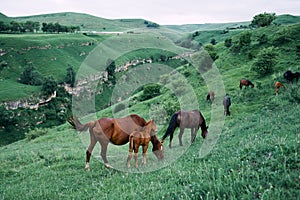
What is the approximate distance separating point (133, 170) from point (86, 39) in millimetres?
149369

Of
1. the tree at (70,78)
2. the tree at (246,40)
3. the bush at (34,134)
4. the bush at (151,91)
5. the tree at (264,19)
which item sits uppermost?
the tree at (264,19)

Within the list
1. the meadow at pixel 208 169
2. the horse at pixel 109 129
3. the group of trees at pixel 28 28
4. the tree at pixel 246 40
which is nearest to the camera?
the meadow at pixel 208 169

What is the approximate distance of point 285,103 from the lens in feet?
65.6

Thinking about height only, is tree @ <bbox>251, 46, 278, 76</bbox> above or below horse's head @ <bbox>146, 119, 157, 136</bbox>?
above

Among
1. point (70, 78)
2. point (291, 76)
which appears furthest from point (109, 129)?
point (70, 78)

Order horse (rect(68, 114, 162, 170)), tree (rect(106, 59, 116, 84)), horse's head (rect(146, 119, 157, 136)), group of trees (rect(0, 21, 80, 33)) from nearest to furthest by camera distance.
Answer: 1. horse (rect(68, 114, 162, 170))
2. horse's head (rect(146, 119, 157, 136))
3. tree (rect(106, 59, 116, 84))
4. group of trees (rect(0, 21, 80, 33))

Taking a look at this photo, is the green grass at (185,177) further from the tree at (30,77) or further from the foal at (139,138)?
the tree at (30,77)

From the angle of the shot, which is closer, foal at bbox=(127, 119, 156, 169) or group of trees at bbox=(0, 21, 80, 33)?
foal at bbox=(127, 119, 156, 169)

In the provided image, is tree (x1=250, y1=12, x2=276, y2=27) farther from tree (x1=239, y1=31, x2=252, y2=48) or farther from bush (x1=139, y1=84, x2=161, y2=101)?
bush (x1=139, y1=84, x2=161, y2=101)

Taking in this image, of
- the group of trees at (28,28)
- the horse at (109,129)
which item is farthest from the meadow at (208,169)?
the group of trees at (28,28)

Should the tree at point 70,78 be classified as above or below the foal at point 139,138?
below

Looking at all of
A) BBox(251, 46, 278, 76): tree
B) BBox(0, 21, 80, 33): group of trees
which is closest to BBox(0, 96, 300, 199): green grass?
BBox(251, 46, 278, 76): tree

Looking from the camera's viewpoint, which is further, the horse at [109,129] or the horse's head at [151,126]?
the horse's head at [151,126]

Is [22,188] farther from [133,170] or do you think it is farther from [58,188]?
[133,170]
